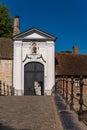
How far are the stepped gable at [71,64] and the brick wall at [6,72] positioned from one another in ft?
15.9

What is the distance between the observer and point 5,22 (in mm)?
41969

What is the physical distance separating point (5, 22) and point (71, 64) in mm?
10576

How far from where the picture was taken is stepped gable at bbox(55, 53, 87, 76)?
1390 inches

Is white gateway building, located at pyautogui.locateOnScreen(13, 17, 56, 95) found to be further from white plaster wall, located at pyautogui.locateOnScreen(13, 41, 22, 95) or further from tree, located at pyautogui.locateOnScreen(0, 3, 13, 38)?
tree, located at pyautogui.locateOnScreen(0, 3, 13, 38)

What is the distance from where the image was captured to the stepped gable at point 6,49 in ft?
110

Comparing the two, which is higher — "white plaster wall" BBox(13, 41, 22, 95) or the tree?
the tree

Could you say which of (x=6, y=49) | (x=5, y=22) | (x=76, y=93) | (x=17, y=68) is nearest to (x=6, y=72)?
(x=17, y=68)

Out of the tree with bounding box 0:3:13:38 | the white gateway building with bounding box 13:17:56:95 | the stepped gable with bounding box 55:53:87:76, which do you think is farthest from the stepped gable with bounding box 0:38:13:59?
the tree with bounding box 0:3:13:38

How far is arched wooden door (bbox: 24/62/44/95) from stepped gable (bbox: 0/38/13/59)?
2.31 meters

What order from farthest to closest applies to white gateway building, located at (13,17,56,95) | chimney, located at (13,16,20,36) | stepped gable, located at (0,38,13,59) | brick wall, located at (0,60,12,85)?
chimney, located at (13,16,20,36) < stepped gable, located at (0,38,13,59) < brick wall, located at (0,60,12,85) < white gateway building, located at (13,17,56,95)

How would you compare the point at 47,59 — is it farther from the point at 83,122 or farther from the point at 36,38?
the point at 83,122

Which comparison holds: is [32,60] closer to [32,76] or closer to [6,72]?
[32,76]

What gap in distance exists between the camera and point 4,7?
43.6 m

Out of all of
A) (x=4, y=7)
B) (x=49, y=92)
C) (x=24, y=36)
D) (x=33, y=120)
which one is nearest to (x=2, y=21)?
(x=4, y=7)
